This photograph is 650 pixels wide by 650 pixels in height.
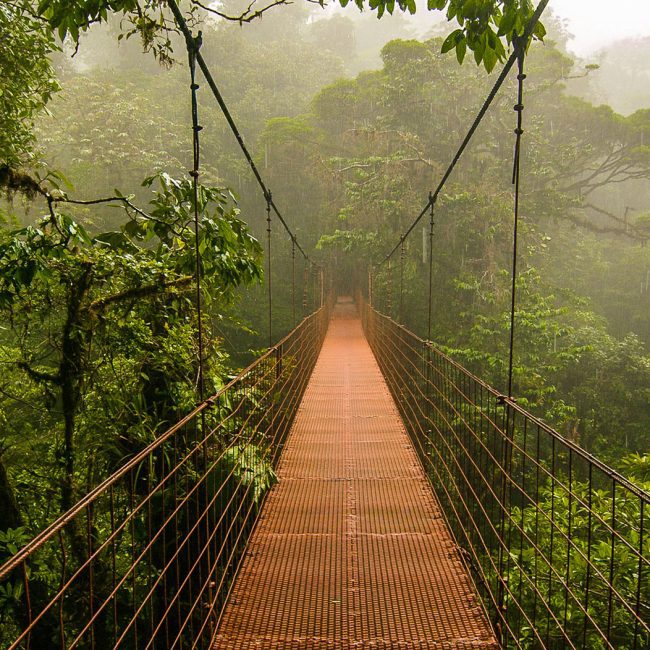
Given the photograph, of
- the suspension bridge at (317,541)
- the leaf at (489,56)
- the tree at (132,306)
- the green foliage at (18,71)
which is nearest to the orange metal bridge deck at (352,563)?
the suspension bridge at (317,541)

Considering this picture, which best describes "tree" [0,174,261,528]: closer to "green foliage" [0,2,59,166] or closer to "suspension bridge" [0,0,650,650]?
"suspension bridge" [0,0,650,650]

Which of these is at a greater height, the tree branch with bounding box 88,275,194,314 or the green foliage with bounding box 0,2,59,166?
the green foliage with bounding box 0,2,59,166

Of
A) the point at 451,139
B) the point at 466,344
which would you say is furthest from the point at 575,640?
the point at 451,139

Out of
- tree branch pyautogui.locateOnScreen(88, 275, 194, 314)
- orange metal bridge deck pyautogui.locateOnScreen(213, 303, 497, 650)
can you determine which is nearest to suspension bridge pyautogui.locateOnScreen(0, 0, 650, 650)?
orange metal bridge deck pyautogui.locateOnScreen(213, 303, 497, 650)

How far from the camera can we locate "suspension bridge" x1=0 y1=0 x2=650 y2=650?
1.05m

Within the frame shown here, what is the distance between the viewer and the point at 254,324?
1148cm

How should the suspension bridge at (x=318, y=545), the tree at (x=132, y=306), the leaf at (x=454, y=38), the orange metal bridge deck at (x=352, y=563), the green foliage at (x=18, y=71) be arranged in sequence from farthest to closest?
the green foliage at (x=18, y=71)
the tree at (x=132, y=306)
the orange metal bridge deck at (x=352, y=563)
the leaf at (x=454, y=38)
the suspension bridge at (x=318, y=545)

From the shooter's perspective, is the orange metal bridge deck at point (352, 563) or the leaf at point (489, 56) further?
the orange metal bridge deck at point (352, 563)

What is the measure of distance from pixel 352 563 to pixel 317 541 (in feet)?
0.62

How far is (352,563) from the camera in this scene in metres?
1.72

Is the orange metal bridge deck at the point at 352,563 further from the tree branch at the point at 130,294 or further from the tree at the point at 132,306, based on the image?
the tree branch at the point at 130,294

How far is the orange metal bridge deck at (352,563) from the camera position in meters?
1.36

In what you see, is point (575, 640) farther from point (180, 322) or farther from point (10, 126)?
point (10, 126)

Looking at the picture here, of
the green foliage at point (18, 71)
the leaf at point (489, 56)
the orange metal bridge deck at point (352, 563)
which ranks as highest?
the green foliage at point (18, 71)
